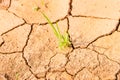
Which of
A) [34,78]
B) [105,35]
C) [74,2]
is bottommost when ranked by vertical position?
[34,78]

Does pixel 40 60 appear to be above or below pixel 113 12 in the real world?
below

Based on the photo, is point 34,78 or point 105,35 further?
point 105,35

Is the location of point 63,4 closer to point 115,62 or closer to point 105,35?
point 105,35

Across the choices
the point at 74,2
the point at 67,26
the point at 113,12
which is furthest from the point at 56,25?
the point at 113,12

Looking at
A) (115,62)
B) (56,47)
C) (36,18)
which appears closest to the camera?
(115,62)

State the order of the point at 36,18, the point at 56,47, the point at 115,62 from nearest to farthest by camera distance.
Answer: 1. the point at 115,62
2. the point at 56,47
3. the point at 36,18

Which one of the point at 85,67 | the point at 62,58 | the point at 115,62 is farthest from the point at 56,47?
the point at 115,62

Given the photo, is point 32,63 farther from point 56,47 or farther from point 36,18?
point 36,18
